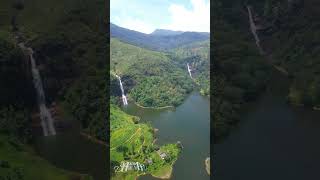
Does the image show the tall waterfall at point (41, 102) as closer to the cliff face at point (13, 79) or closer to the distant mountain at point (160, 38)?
the cliff face at point (13, 79)

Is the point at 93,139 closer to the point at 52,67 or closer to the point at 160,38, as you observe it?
the point at 52,67

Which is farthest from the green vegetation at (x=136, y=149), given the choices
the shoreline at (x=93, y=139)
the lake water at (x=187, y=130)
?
the shoreline at (x=93, y=139)
